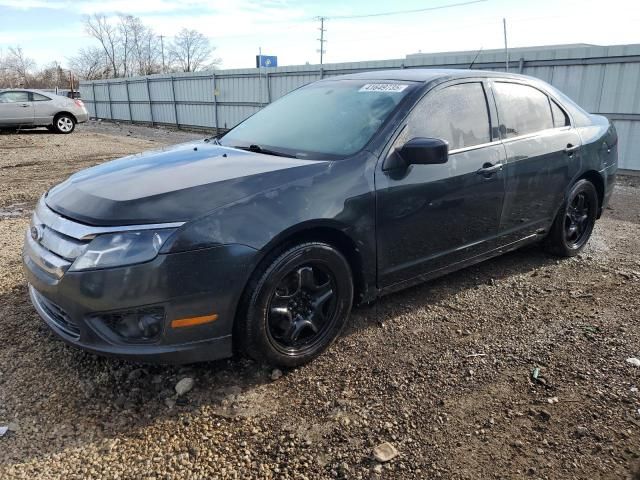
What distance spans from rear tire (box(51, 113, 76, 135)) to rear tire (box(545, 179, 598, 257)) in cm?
1719

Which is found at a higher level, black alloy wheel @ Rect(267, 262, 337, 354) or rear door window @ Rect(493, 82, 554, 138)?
rear door window @ Rect(493, 82, 554, 138)

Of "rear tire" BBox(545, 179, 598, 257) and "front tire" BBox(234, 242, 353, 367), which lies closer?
"front tire" BBox(234, 242, 353, 367)

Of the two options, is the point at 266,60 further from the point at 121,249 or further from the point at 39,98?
the point at 121,249

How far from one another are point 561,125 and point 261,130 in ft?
8.59

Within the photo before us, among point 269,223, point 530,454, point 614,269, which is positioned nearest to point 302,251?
point 269,223

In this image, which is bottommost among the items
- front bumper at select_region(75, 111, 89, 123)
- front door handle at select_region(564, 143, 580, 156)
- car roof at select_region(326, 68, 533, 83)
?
front bumper at select_region(75, 111, 89, 123)

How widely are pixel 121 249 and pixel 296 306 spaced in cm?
101

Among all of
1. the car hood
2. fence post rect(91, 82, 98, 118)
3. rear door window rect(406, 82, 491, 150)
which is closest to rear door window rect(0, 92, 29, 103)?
fence post rect(91, 82, 98, 118)

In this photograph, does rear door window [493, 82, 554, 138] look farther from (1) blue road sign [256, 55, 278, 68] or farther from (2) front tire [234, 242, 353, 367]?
(1) blue road sign [256, 55, 278, 68]

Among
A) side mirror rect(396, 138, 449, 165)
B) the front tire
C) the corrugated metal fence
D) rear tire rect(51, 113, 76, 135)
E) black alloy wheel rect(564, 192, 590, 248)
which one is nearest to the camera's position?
the front tire

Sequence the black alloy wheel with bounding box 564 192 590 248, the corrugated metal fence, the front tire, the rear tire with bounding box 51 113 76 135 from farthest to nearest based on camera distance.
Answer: the rear tire with bounding box 51 113 76 135, the corrugated metal fence, the black alloy wheel with bounding box 564 192 590 248, the front tire

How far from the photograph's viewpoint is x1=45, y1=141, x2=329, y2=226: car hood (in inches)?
98.9

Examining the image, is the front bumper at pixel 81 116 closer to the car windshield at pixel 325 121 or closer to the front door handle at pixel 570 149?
the car windshield at pixel 325 121

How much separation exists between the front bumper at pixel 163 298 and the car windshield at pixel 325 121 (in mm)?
1024
